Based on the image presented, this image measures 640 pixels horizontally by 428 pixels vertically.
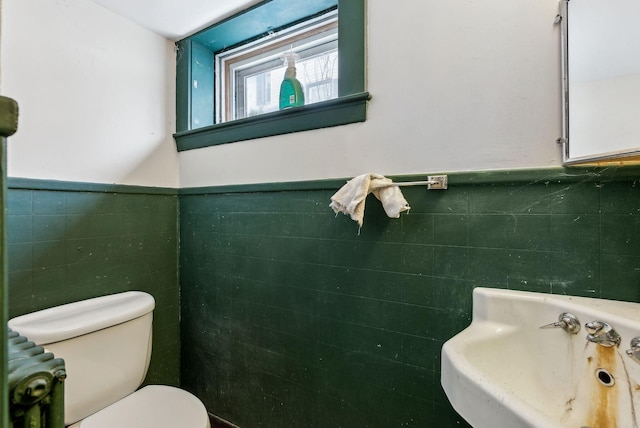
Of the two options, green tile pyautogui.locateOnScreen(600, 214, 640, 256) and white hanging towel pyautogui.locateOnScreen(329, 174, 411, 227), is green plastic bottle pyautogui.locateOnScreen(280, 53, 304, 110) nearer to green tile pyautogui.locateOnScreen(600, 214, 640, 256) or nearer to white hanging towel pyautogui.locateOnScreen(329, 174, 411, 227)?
white hanging towel pyautogui.locateOnScreen(329, 174, 411, 227)

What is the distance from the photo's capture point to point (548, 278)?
2.81 ft

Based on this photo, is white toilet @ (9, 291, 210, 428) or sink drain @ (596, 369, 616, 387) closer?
sink drain @ (596, 369, 616, 387)

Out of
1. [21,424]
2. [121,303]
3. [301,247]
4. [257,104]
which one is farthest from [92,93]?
[21,424]

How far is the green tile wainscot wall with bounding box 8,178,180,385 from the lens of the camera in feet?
→ 3.69

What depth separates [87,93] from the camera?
129cm

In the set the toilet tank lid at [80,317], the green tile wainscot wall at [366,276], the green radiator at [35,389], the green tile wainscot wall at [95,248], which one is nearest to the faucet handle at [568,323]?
A: the green tile wainscot wall at [366,276]

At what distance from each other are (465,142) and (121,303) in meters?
1.42

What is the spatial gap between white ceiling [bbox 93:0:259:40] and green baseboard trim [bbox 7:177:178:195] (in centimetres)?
77

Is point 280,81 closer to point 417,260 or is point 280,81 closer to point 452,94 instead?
point 452,94

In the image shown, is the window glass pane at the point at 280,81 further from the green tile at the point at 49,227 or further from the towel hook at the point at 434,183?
the green tile at the point at 49,227

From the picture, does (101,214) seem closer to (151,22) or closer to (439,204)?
(151,22)

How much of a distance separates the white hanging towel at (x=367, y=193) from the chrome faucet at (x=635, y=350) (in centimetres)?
56

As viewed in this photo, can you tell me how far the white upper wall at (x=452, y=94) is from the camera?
0.86 meters

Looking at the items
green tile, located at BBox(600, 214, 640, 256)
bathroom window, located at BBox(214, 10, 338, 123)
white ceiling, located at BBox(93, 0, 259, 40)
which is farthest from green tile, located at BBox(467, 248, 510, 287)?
white ceiling, located at BBox(93, 0, 259, 40)
